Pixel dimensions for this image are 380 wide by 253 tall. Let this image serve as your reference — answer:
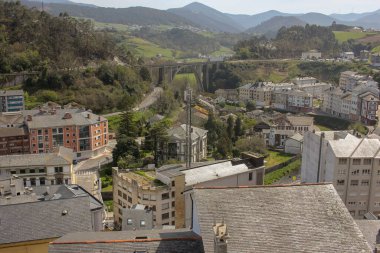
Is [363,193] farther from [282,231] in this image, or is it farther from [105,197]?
[282,231]

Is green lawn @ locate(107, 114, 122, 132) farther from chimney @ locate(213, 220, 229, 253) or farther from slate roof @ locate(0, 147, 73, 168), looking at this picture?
chimney @ locate(213, 220, 229, 253)

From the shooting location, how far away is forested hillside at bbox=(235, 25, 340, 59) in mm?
99875

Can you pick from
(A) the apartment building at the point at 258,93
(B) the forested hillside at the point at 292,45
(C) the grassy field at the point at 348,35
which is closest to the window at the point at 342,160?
(A) the apartment building at the point at 258,93

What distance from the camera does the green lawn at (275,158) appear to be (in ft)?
139

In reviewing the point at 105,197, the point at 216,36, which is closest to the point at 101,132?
the point at 105,197

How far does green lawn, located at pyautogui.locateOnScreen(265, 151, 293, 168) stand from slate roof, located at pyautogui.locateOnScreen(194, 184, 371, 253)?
107 ft

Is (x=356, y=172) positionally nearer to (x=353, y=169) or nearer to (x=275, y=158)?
(x=353, y=169)

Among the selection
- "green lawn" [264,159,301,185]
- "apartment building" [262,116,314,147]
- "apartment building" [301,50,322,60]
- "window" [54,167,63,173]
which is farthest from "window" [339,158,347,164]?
"apartment building" [301,50,322,60]

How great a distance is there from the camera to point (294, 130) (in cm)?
5028

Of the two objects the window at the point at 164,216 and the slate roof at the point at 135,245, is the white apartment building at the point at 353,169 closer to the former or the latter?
the window at the point at 164,216

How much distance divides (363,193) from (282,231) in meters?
20.0

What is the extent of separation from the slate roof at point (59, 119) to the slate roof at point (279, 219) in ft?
105

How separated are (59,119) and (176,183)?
21.3 metres

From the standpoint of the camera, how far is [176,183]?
70.5 feet
